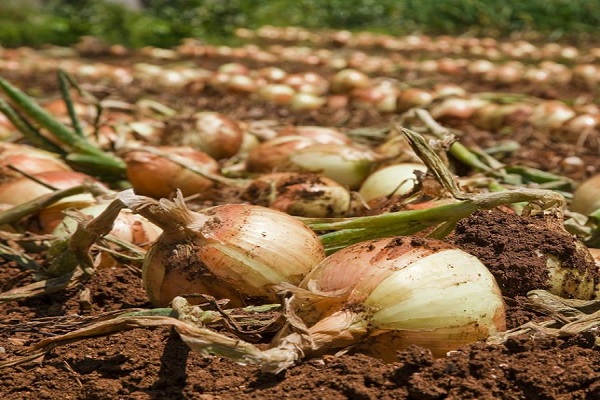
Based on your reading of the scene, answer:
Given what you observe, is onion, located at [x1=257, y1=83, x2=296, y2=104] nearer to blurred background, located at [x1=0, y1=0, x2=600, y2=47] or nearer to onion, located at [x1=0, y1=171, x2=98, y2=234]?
onion, located at [x1=0, y1=171, x2=98, y2=234]

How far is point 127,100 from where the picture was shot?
652cm

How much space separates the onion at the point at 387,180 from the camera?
2814 mm

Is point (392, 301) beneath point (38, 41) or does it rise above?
above

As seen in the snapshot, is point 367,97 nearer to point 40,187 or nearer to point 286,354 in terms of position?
point 40,187

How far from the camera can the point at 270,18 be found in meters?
16.6

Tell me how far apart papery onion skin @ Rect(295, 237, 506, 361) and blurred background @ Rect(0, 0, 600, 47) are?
36.3ft

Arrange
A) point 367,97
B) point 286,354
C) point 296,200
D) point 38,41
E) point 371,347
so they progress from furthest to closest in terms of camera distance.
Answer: point 38,41 < point 367,97 < point 296,200 < point 371,347 < point 286,354

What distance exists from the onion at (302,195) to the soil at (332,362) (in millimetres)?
635

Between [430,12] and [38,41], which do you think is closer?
[38,41]

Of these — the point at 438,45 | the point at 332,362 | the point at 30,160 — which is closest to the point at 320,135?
the point at 30,160

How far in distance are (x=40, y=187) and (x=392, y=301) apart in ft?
5.44

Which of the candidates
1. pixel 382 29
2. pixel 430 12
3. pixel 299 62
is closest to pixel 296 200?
pixel 299 62

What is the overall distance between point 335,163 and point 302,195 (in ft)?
1.35

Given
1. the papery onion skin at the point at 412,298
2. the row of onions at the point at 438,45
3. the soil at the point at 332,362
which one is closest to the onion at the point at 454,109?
the soil at the point at 332,362
